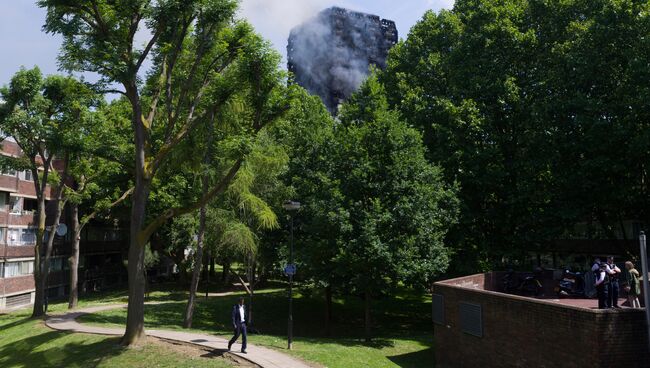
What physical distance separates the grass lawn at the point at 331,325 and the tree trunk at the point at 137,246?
4.00 metres

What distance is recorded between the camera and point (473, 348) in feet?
50.9

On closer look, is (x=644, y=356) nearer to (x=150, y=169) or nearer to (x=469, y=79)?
(x=150, y=169)

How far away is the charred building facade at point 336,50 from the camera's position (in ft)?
→ 402

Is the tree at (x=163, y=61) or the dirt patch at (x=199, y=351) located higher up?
the tree at (x=163, y=61)

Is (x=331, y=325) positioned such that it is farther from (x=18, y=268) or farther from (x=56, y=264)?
(x=56, y=264)

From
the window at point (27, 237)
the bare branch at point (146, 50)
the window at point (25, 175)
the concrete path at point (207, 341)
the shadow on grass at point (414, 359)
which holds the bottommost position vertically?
the shadow on grass at point (414, 359)

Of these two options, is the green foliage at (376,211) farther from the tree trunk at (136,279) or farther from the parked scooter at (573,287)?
the tree trunk at (136,279)

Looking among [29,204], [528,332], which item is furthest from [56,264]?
[528,332]

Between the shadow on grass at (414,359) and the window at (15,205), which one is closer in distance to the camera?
the shadow on grass at (414,359)

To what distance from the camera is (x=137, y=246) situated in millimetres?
16781

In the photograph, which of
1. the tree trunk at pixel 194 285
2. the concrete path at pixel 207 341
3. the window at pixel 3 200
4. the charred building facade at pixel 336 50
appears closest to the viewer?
the concrete path at pixel 207 341

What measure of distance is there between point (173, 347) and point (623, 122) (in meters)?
20.7

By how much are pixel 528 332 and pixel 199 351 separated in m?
9.68

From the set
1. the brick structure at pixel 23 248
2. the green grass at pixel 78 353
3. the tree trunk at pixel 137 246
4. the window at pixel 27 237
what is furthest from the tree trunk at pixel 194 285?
the window at pixel 27 237
